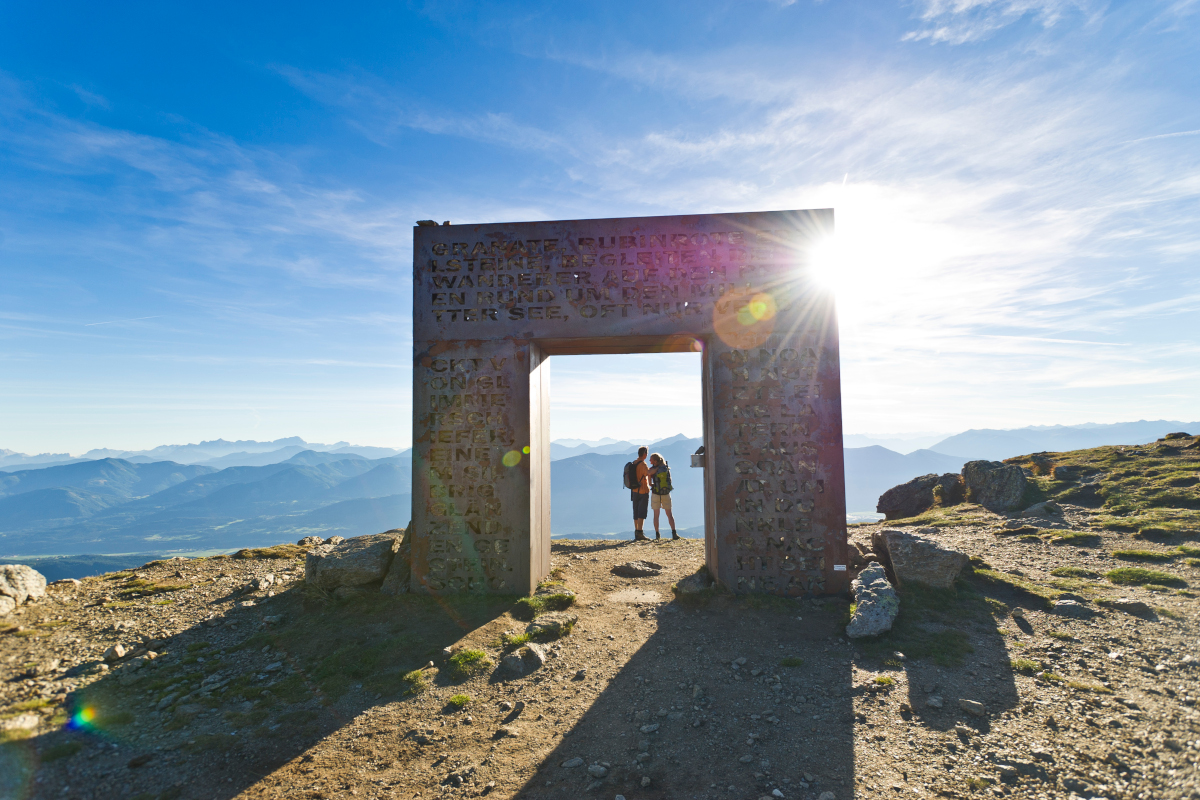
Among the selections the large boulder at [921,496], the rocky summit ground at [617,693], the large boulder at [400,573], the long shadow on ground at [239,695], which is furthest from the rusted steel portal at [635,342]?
the large boulder at [921,496]

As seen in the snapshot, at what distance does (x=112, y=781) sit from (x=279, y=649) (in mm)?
3574

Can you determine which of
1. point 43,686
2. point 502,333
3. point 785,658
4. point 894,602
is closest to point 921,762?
point 785,658

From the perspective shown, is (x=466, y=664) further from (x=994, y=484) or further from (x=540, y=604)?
(x=994, y=484)

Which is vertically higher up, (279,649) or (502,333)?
(502,333)

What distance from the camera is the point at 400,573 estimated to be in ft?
38.0

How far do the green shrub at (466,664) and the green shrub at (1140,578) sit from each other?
41.8ft

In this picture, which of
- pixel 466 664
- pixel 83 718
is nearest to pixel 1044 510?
pixel 466 664

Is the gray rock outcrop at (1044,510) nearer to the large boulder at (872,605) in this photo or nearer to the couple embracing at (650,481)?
the large boulder at (872,605)

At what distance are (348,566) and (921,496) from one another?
23525 millimetres

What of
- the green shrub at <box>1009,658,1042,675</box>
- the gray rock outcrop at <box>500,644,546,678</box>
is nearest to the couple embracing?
the gray rock outcrop at <box>500,644,546,678</box>

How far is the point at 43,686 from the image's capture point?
794cm

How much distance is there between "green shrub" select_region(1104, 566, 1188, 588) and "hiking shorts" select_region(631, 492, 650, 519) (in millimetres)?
11625

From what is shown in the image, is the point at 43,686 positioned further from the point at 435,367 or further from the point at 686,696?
the point at 686,696

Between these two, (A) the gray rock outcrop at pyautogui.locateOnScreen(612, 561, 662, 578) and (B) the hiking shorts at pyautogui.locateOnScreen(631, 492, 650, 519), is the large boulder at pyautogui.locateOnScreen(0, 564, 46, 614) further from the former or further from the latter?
(B) the hiking shorts at pyautogui.locateOnScreen(631, 492, 650, 519)
